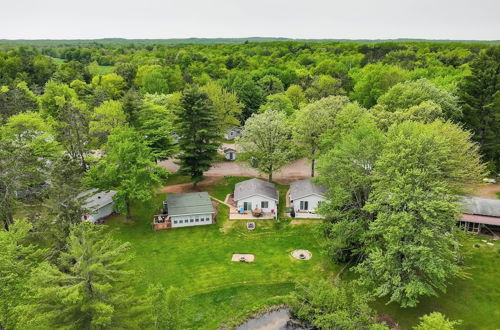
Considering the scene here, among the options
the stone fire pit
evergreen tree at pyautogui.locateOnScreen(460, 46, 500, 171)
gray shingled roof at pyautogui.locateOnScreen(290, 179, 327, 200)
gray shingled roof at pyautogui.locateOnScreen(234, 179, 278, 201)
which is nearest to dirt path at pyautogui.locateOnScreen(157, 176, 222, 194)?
gray shingled roof at pyautogui.locateOnScreen(234, 179, 278, 201)

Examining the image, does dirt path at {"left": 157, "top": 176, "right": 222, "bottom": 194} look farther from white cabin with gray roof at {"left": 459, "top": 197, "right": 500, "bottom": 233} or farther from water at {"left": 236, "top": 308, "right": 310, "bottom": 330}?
white cabin with gray roof at {"left": 459, "top": 197, "right": 500, "bottom": 233}

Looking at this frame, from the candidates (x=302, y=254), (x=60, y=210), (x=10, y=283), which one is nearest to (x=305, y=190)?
(x=302, y=254)

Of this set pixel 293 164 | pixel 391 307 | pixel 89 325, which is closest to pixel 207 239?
pixel 391 307

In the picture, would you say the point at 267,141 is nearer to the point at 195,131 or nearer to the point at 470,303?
the point at 195,131

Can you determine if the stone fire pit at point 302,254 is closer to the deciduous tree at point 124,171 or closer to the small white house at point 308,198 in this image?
the small white house at point 308,198

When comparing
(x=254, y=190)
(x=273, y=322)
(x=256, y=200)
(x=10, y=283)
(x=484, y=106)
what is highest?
(x=484, y=106)

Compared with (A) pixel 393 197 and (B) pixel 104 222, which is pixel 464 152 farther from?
(B) pixel 104 222
